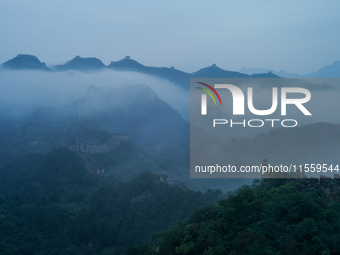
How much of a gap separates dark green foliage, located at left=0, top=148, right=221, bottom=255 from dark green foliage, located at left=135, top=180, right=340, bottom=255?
4.61 m

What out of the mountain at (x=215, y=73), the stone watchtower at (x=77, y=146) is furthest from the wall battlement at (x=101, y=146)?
the mountain at (x=215, y=73)

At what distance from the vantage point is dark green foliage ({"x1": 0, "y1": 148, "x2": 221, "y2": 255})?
27.2 m

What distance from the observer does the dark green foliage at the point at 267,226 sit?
11.1 metres

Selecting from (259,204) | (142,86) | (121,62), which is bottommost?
(259,204)

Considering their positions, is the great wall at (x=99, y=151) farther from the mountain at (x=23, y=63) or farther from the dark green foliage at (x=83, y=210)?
the mountain at (x=23, y=63)

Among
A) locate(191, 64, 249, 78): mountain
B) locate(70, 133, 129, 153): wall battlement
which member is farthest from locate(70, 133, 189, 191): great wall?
locate(191, 64, 249, 78): mountain

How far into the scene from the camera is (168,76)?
110m

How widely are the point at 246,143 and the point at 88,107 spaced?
48.4 meters

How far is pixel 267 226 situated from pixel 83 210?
23.4m

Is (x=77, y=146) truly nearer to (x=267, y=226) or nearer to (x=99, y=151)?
(x=99, y=151)

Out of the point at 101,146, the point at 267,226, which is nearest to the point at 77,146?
the point at 101,146

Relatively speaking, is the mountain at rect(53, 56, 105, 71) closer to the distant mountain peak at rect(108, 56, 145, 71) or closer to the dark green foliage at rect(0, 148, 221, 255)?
the distant mountain peak at rect(108, 56, 145, 71)

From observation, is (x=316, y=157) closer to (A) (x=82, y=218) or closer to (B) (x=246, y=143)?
(B) (x=246, y=143)

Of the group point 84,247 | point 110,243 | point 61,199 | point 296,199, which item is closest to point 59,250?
point 84,247
